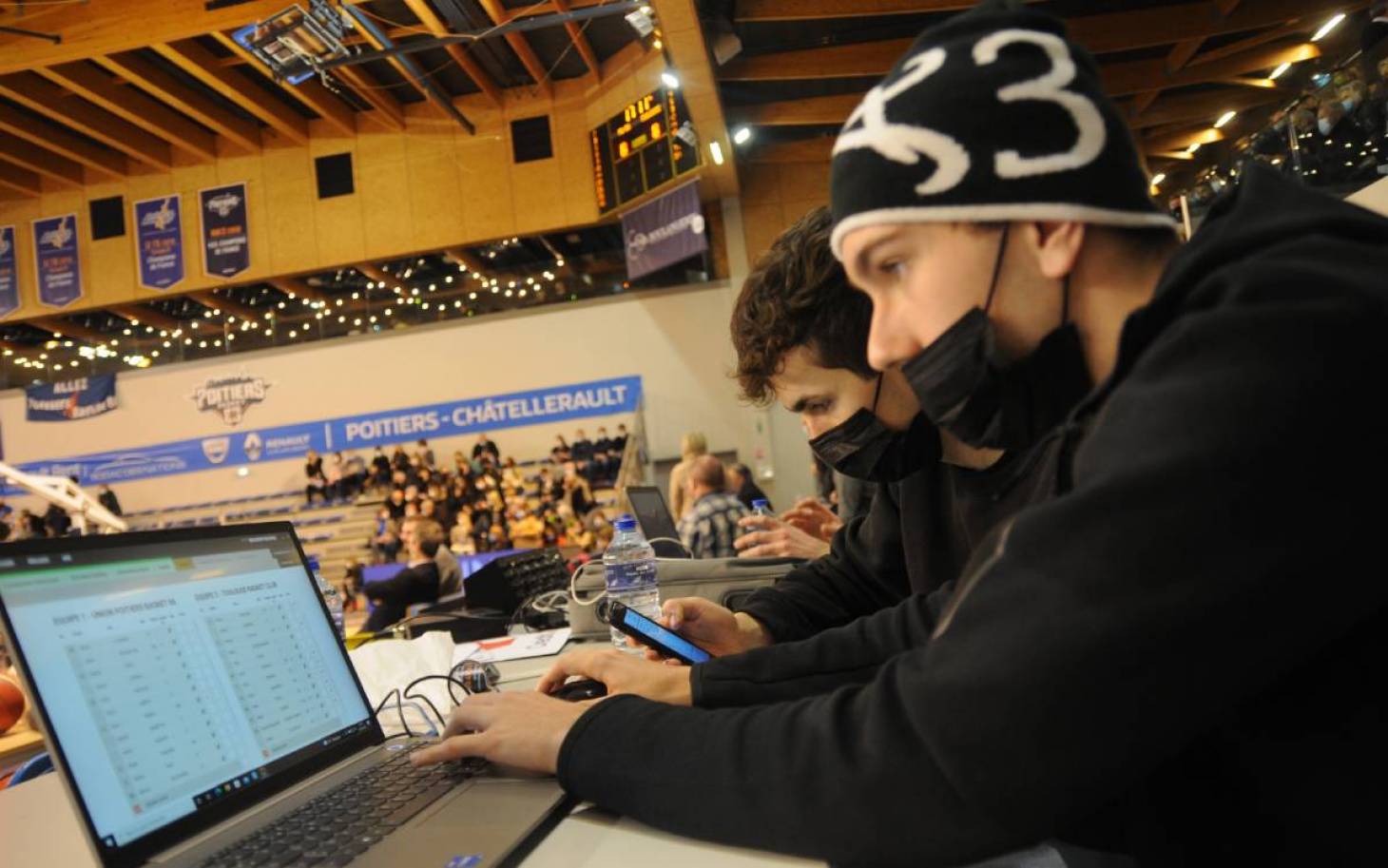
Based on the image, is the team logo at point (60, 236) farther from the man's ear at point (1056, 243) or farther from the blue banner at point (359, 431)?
the man's ear at point (1056, 243)

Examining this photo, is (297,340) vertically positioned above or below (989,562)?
above

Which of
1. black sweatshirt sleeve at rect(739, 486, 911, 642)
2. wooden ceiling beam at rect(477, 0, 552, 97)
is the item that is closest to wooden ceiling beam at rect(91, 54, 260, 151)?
wooden ceiling beam at rect(477, 0, 552, 97)

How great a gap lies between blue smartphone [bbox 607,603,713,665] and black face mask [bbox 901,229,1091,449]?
19.4 inches

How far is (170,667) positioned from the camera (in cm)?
94

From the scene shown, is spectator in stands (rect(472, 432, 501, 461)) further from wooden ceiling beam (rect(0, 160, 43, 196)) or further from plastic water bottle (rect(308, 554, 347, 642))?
plastic water bottle (rect(308, 554, 347, 642))

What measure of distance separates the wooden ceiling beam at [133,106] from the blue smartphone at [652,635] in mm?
10113

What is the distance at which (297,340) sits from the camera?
12055 millimetres

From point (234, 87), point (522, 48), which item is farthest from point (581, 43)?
point (234, 87)

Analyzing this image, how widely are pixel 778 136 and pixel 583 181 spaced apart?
7.95 feet

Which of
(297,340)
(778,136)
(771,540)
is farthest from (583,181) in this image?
(771,540)

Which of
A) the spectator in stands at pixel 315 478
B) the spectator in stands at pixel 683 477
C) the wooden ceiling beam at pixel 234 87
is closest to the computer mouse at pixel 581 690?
the spectator in stands at pixel 683 477

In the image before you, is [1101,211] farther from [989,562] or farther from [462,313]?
[462,313]

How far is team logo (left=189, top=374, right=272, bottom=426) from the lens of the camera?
12.0 metres

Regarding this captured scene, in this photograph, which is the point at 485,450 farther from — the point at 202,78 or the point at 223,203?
the point at 202,78
